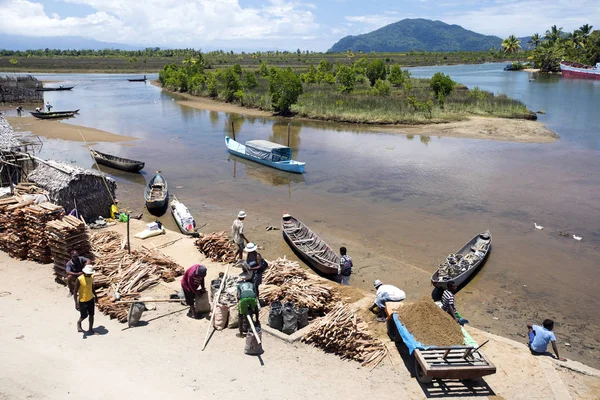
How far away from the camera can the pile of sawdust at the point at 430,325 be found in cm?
909

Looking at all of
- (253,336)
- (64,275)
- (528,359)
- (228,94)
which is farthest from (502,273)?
(228,94)

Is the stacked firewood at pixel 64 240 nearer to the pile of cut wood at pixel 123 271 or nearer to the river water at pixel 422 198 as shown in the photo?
the pile of cut wood at pixel 123 271

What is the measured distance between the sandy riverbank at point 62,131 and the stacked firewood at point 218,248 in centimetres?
2726

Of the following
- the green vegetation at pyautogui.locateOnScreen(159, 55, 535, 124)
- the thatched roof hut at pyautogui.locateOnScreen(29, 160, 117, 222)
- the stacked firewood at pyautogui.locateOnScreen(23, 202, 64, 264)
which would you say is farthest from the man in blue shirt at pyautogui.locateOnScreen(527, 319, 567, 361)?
the green vegetation at pyautogui.locateOnScreen(159, 55, 535, 124)

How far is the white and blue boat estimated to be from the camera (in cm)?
2906

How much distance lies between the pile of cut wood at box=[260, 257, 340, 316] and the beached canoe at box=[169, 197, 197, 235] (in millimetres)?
6594

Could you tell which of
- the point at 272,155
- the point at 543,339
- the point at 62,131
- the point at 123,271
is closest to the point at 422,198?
the point at 272,155

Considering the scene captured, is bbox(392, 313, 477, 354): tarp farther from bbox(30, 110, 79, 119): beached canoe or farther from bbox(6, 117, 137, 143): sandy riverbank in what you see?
bbox(30, 110, 79, 119): beached canoe

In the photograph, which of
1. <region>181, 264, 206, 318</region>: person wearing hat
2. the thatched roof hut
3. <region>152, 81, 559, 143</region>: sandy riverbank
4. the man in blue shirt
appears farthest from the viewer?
<region>152, 81, 559, 143</region>: sandy riverbank

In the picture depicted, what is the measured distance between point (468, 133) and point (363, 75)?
146ft

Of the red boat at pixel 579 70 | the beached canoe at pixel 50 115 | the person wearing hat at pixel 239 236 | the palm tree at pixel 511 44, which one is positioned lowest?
the person wearing hat at pixel 239 236

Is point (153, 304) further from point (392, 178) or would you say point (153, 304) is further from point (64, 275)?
point (392, 178)

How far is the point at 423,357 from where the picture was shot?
8648 mm

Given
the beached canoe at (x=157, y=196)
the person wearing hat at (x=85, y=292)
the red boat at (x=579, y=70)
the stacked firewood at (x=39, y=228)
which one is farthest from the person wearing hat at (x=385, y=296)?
the red boat at (x=579, y=70)
